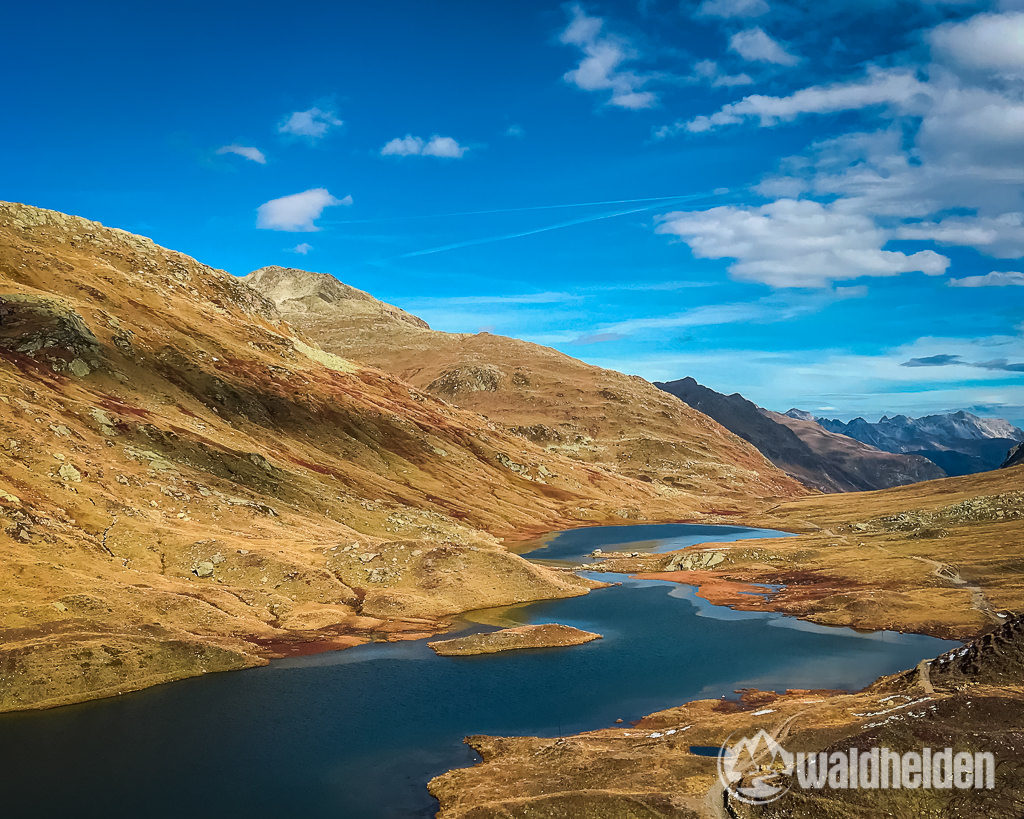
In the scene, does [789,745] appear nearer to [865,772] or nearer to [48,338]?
[865,772]

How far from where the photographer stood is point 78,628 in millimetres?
92312

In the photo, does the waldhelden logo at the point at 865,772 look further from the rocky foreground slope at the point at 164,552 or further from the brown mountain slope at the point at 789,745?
the rocky foreground slope at the point at 164,552

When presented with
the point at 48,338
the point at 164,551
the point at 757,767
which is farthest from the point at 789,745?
the point at 48,338

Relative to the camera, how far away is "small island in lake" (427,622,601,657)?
4223 inches

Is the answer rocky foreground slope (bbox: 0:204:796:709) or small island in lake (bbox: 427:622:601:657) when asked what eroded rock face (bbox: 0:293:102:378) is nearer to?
rocky foreground slope (bbox: 0:204:796:709)

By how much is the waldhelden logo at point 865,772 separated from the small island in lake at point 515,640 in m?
54.5

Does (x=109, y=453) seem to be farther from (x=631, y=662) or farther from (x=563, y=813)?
(x=563, y=813)

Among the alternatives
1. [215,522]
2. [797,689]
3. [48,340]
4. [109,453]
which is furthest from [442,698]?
[48,340]

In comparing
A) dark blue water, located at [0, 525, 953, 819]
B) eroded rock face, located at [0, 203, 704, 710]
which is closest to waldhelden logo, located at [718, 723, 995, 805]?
dark blue water, located at [0, 525, 953, 819]

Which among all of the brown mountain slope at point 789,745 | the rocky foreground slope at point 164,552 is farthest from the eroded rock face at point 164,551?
the brown mountain slope at point 789,745

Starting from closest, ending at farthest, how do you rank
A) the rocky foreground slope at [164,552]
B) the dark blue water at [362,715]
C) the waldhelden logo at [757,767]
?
the waldhelden logo at [757,767], the dark blue water at [362,715], the rocky foreground slope at [164,552]

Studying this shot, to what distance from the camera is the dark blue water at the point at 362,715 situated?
202 ft

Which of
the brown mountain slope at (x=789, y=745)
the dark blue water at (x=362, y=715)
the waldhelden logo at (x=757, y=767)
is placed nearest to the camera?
the brown mountain slope at (x=789, y=745)

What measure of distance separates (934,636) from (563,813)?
89324 mm
